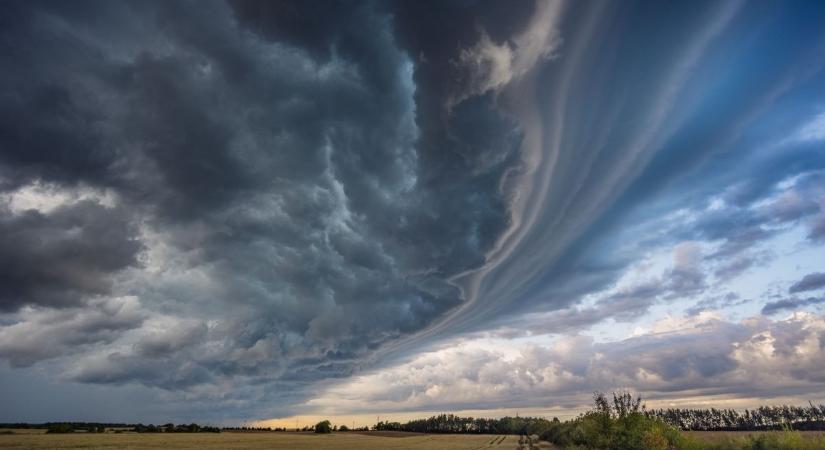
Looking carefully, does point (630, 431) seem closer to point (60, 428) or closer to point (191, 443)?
point (191, 443)

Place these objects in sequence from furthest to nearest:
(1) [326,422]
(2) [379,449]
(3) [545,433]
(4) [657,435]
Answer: (1) [326,422] → (3) [545,433] → (2) [379,449] → (4) [657,435]

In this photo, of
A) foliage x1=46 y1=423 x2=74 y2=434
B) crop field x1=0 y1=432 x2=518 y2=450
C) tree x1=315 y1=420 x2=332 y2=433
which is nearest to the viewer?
crop field x1=0 y1=432 x2=518 y2=450

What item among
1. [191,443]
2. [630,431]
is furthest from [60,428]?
[630,431]

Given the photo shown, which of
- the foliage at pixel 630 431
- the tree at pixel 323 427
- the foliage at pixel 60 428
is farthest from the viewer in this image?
the tree at pixel 323 427

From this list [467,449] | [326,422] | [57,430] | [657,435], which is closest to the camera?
[657,435]

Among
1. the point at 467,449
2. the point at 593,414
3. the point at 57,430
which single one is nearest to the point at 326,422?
the point at 57,430

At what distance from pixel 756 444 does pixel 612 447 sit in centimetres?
1489

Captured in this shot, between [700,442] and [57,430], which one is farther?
[57,430]

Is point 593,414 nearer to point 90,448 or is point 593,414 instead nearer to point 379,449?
point 379,449

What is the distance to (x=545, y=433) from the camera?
118125mm

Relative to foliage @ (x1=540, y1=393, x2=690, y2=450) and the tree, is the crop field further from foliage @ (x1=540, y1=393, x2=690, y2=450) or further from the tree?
the tree

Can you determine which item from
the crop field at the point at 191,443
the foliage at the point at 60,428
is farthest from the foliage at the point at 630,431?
the foliage at the point at 60,428

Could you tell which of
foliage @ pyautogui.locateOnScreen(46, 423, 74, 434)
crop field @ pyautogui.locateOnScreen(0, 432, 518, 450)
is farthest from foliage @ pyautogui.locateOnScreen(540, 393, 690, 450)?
foliage @ pyautogui.locateOnScreen(46, 423, 74, 434)

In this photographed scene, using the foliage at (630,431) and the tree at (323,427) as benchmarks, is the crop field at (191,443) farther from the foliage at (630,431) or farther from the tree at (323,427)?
the tree at (323,427)
